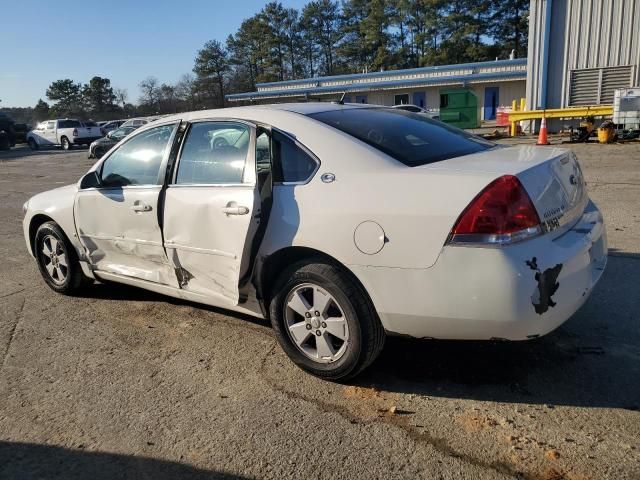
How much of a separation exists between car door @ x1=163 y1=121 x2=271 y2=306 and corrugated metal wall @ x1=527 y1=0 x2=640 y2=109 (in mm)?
18839

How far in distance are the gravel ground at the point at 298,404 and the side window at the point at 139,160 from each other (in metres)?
1.13

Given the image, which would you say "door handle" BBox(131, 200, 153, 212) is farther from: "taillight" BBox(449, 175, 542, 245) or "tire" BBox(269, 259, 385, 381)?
"taillight" BBox(449, 175, 542, 245)

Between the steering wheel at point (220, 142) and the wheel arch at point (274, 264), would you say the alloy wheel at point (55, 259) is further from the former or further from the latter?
the wheel arch at point (274, 264)

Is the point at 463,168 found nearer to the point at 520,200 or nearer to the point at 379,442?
the point at 520,200

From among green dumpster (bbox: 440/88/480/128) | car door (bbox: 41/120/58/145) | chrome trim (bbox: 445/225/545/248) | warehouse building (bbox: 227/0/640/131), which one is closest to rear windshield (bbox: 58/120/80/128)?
car door (bbox: 41/120/58/145)

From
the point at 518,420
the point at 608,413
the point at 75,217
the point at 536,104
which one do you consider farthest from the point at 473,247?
the point at 536,104

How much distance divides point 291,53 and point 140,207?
80467 mm

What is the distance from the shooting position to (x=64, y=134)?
32.2 metres

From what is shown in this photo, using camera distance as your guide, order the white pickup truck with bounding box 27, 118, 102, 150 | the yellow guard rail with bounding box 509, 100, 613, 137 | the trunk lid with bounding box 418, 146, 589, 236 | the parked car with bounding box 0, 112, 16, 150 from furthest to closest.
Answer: the parked car with bounding box 0, 112, 16, 150 < the white pickup truck with bounding box 27, 118, 102, 150 < the yellow guard rail with bounding box 509, 100, 613, 137 < the trunk lid with bounding box 418, 146, 589, 236

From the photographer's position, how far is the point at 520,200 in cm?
255

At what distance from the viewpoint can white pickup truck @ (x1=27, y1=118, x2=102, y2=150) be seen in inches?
1256

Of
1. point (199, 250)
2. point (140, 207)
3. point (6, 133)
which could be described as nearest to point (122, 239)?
point (140, 207)

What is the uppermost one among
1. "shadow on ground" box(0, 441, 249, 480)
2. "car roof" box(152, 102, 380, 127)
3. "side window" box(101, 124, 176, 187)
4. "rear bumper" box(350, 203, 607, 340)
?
Result: "car roof" box(152, 102, 380, 127)

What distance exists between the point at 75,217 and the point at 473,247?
3472 mm
